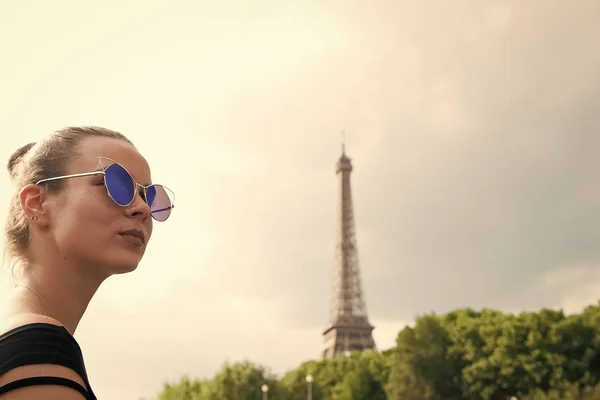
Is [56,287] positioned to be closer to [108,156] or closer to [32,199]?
[32,199]

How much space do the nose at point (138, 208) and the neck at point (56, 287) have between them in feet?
0.82

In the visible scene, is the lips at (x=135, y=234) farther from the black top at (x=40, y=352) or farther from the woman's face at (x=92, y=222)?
the black top at (x=40, y=352)

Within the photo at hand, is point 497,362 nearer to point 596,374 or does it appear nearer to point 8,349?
point 596,374

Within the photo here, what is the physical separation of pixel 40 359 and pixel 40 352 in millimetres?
19

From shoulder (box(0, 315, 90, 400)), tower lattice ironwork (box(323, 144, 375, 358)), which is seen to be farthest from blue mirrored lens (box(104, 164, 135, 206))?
tower lattice ironwork (box(323, 144, 375, 358))

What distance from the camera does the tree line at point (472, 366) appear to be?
4712 centimetres

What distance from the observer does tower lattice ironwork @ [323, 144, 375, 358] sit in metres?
93.2

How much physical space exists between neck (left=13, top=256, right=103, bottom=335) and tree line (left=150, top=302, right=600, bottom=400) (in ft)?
144

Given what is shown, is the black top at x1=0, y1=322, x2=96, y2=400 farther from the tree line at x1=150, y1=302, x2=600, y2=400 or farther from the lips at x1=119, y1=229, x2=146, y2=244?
the tree line at x1=150, y1=302, x2=600, y2=400

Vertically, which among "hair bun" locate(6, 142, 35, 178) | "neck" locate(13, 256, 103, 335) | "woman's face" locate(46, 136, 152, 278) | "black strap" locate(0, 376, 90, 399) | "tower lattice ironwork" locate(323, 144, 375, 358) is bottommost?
"black strap" locate(0, 376, 90, 399)

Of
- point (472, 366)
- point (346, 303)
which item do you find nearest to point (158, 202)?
point (472, 366)

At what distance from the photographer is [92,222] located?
263 centimetres

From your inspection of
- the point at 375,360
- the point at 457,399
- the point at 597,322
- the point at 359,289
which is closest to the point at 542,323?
the point at 597,322

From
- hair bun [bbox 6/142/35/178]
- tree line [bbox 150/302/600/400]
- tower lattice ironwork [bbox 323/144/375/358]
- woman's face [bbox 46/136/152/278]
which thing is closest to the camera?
woman's face [bbox 46/136/152/278]
